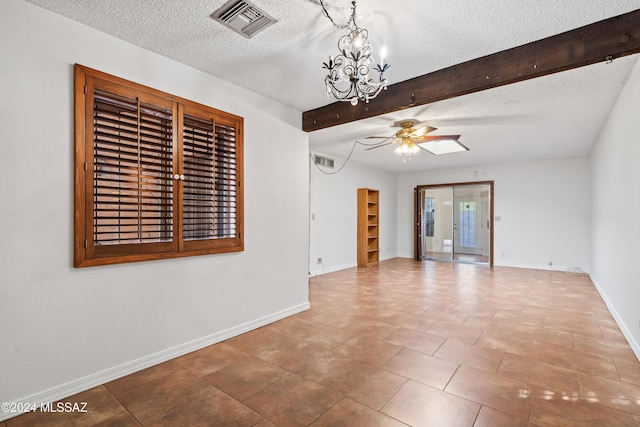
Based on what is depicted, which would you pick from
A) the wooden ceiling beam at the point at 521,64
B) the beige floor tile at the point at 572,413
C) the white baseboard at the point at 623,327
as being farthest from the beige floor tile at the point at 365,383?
the wooden ceiling beam at the point at 521,64

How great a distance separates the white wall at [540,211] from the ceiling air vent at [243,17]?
6.89 m

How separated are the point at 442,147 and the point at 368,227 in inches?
106

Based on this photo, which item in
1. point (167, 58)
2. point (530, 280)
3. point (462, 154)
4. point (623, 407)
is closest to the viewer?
point (623, 407)

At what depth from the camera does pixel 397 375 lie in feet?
7.35

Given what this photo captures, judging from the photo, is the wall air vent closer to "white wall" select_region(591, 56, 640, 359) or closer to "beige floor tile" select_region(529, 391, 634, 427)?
"white wall" select_region(591, 56, 640, 359)

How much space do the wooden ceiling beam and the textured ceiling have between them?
2.8 inches

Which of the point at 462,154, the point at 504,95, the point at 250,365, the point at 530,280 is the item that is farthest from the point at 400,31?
the point at 530,280

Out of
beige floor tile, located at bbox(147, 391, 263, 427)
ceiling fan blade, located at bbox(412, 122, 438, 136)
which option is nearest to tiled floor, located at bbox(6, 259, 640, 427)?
beige floor tile, located at bbox(147, 391, 263, 427)

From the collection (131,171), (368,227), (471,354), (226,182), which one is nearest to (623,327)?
(471,354)

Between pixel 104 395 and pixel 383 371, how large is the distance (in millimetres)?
1919

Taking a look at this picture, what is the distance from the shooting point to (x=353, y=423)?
172 centimetres

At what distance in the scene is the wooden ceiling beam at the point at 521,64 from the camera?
2002 mm

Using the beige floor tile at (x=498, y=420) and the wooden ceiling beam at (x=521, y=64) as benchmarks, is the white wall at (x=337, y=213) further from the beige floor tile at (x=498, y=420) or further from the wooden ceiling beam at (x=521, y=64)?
the beige floor tile at (x=498, y=420)

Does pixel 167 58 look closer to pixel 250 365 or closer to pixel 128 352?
pixel 128 352
